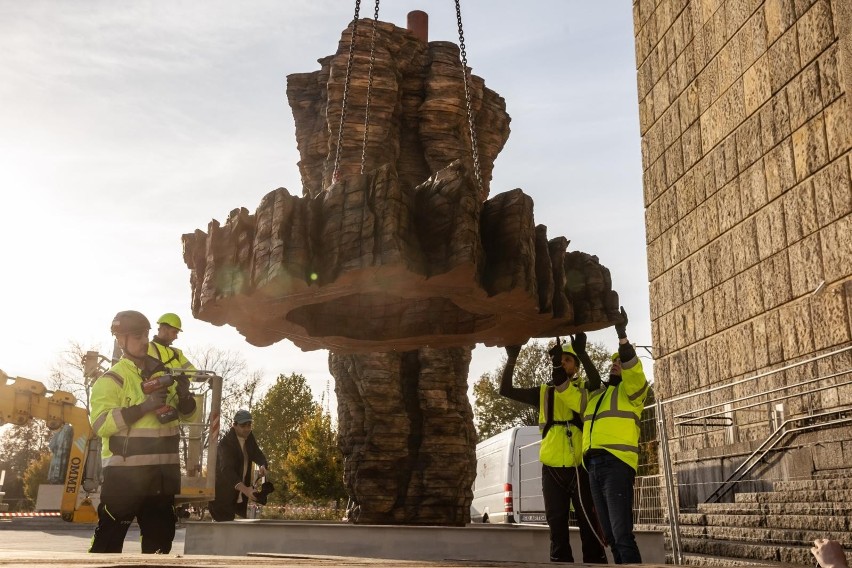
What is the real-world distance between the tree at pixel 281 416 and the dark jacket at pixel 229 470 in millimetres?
34676

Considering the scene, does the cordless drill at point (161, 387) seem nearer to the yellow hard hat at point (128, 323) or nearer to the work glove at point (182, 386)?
the work glove at point (182, 386)

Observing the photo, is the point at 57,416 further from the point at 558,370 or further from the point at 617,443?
the point at 617,443

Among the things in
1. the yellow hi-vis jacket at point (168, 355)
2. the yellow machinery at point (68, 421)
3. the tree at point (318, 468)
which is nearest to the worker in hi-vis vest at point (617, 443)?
the yellow hi-vis jacket at point (168, 355)

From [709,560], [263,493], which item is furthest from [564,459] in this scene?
[263,493]

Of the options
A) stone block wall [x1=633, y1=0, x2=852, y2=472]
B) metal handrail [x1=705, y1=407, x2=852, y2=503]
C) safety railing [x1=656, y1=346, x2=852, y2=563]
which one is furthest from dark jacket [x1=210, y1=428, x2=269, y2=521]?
stone block wall [x1=633, y1=0, x2=852, y2=472]

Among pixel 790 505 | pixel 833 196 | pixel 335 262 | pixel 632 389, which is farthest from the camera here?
pixel 833 196

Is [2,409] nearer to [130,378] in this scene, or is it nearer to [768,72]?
[130,378]

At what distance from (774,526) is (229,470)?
5652mm

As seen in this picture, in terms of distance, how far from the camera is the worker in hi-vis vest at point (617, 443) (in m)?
5.83

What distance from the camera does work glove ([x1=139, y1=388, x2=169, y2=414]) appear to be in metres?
5.62

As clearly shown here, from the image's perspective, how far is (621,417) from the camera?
603 centimetres

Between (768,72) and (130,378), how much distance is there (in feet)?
26.9

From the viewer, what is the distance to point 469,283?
4293 mm

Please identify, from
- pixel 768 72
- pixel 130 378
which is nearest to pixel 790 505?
pixel 768 72
